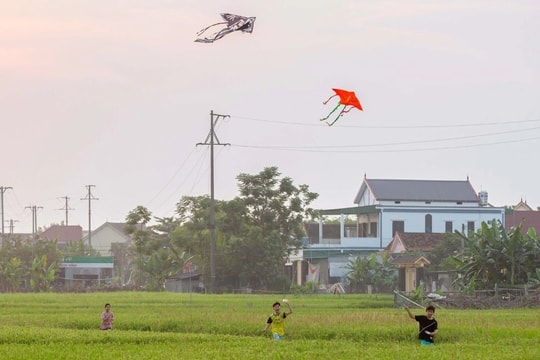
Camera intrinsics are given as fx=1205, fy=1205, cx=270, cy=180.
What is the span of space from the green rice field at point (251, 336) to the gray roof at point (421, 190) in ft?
137

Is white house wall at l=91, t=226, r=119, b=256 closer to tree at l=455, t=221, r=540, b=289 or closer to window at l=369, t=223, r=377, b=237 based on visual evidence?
window at l=369, t=223, r=377, b=237

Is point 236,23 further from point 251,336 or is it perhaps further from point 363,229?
point 363,229

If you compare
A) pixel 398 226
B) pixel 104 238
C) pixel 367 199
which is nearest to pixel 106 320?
pixel 398 226

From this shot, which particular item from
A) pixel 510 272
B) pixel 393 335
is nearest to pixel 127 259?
pixel 510 272

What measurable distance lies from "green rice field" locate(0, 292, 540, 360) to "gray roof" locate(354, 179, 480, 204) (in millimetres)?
41713

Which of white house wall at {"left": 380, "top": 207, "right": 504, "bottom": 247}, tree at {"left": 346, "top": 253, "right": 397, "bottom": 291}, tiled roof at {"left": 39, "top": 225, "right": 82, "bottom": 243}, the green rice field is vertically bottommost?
the green rice field

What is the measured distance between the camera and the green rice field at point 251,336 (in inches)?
1101

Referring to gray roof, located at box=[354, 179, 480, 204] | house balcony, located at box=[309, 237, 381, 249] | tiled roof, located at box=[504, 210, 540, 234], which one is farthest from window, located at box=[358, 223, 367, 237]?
tiled roof, located at box=[504, 210, 540, 234]

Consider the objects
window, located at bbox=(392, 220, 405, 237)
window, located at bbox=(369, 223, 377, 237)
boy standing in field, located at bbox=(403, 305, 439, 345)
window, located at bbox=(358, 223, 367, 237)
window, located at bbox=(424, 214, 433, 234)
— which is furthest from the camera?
window, located at bbox=(358, 223, 367, 237)

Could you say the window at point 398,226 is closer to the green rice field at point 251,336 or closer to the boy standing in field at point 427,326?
the green rice field at point 251,336

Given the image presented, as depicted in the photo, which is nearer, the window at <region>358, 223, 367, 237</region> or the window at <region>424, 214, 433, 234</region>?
the window at <region>424, 214, 433, 234</region>

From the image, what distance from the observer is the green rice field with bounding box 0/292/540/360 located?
27953 mm

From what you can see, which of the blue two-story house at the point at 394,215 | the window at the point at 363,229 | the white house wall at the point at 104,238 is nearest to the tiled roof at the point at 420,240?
the blue two-story house at the point at 394,215

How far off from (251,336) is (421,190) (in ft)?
201
